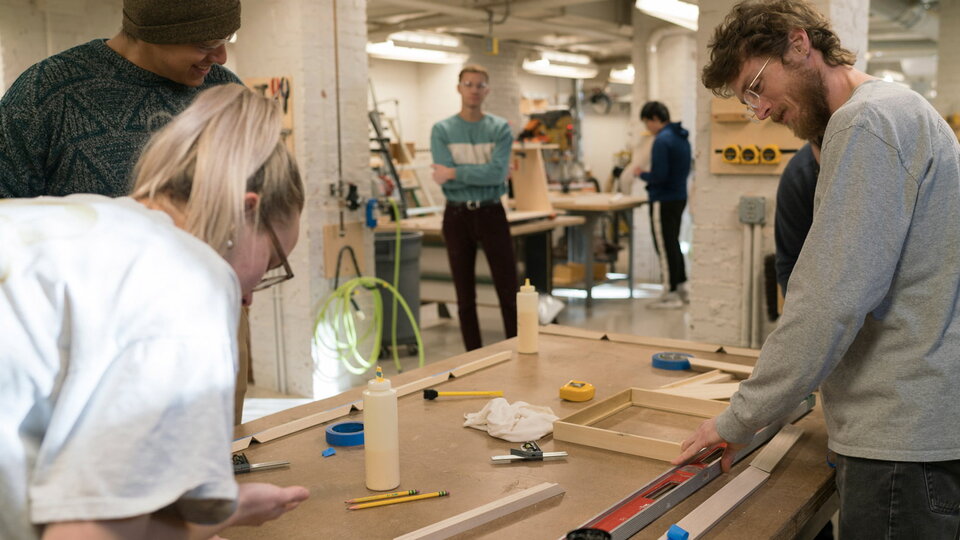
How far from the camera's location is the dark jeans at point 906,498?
1340 mm

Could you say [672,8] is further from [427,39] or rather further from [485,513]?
[485,513]

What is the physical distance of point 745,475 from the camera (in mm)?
1476

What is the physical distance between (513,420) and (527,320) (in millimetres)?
660

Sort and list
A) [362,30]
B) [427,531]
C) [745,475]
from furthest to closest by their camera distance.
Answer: [362,30] < [745,475] < [427,531]

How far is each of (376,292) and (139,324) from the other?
4.00 metres

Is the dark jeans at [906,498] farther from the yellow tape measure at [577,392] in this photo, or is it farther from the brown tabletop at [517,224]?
the brown tabletop at [517,224]

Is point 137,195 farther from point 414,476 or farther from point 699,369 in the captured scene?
point 699,369

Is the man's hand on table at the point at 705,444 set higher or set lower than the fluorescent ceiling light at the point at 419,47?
lower

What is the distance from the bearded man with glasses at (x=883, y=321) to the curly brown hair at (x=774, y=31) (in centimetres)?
11

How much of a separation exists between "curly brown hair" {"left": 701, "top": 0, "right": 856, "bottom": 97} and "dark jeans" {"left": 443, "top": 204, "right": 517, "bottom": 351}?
122 inches

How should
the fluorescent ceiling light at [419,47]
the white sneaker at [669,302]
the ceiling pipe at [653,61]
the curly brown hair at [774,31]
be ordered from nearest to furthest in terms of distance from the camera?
the curly brown hair at [774,31] < the white sneaker at [669,302] < the ceiling pipe at [653,61] < the fluorescent ceiling light at [419,47]

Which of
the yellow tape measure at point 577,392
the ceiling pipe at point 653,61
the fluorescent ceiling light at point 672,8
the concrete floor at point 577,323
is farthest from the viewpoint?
the ceiling pipe at point 653,61

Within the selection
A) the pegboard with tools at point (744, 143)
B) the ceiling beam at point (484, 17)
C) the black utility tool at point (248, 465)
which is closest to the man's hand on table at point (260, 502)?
the black utility tool at point (248, 465)

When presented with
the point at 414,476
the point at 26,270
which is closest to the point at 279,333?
the point at 414,476
